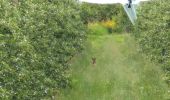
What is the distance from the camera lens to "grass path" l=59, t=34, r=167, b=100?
43219 millimetres

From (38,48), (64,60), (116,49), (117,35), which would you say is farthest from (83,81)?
(117,35)

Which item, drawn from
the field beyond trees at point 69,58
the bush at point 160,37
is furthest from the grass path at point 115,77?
the bush at point 160,37

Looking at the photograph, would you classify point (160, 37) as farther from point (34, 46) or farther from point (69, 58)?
point (34, 46)

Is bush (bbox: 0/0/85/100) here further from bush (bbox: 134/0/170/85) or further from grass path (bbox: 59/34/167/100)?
bush (bbox: 134/0/170/85)

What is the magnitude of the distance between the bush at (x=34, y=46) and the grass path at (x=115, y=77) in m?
4.80

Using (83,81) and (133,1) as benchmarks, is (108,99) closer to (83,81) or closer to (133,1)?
(83,81)

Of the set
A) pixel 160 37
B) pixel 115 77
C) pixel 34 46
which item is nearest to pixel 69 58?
pixel 115 77

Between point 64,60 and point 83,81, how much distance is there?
9568 mm

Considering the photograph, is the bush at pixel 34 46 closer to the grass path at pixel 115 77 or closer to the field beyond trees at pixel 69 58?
the field beyond trees at pixel 69 58

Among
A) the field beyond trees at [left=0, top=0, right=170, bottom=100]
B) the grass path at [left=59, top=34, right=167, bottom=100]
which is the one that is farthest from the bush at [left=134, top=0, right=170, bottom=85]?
Answer: the grass path at [left=59, top=34, right=167, bottom=100]

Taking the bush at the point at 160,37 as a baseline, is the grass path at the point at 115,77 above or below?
below

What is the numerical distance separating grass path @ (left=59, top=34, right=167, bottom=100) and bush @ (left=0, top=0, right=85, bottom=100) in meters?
4.80

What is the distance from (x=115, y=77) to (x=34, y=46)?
1891 cm

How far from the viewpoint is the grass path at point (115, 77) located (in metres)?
43.2
